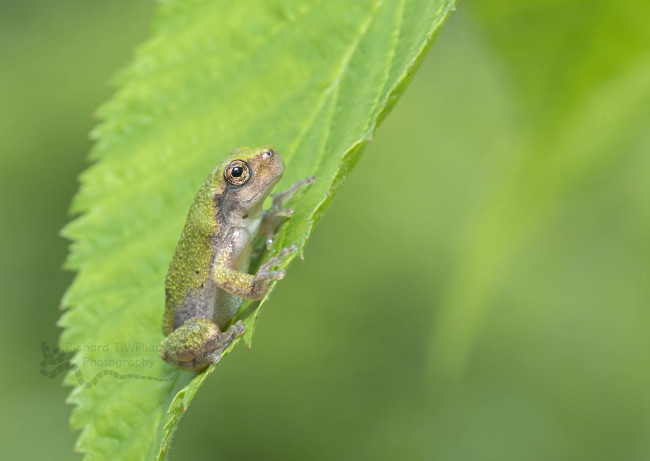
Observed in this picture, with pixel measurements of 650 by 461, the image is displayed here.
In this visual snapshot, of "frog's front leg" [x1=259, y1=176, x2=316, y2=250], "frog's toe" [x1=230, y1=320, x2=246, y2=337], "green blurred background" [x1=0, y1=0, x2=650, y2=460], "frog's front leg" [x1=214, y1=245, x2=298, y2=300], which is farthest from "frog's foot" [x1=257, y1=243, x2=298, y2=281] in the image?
"green blurred background" [x1=0, y1=0, x2=650, y2=460]

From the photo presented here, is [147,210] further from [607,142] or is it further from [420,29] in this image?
[607,142]

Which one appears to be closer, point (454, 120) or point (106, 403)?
point (106, 403)

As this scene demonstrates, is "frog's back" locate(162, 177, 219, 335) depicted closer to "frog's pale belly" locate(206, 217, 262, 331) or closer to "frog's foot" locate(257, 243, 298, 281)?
"frog's pale belly" locate(206, 217, 262, 331)

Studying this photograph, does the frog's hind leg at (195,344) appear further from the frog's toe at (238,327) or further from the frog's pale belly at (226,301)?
the frog's pale belly at (226,301)

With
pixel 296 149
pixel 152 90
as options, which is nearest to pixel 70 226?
pixel 152 90

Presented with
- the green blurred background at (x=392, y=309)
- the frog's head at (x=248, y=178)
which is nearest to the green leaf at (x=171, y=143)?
the frog's head at (x=248, y=178)

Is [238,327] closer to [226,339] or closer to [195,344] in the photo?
[226,339]
